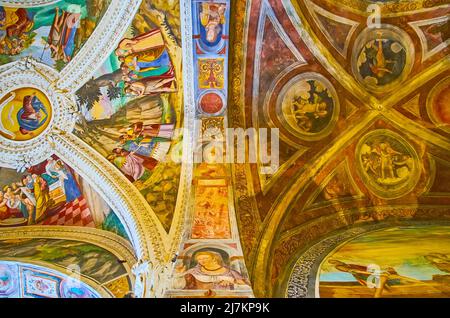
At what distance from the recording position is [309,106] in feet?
36.9

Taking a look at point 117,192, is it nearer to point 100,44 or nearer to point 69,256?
point 69,256

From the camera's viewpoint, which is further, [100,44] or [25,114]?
[25,114]

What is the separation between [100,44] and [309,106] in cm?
461

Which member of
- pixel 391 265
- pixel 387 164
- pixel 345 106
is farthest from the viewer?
pixel 345 106

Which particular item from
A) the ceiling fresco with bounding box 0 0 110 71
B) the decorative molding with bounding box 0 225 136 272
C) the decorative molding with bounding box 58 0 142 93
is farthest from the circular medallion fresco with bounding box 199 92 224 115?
the decorative molding with bounding box 0 225 136 272

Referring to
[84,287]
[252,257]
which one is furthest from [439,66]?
[84,287]

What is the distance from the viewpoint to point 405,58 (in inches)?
433

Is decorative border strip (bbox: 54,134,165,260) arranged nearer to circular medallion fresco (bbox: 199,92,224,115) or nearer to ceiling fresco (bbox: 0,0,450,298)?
ceiling fresco (bbox: 0,0,450,298)

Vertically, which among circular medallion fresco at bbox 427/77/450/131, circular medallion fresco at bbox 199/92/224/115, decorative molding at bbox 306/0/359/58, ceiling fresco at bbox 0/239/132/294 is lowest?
ceiling fresco at bbox 0/239/132/294

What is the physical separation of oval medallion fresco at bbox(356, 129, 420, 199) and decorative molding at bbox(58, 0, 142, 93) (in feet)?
18.2

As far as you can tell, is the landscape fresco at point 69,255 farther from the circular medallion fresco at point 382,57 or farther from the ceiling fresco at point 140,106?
the circular medallion fresco at point 382,57

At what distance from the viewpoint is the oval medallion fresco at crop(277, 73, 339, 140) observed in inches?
437

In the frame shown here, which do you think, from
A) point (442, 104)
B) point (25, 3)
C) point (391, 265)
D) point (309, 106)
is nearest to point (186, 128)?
point (309, 106)

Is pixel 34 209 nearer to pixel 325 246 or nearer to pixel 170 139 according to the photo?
pixel 170 139
